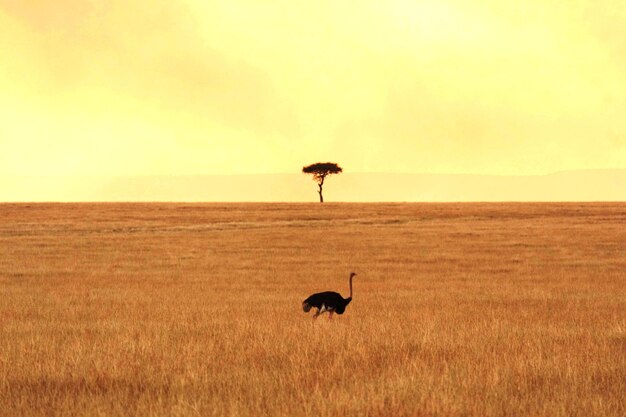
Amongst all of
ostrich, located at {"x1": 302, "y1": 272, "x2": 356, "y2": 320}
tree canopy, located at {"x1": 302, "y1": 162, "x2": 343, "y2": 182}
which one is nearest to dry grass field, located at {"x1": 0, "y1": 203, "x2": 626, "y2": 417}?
ostrich, located at {"x1": 302, "y1": 272, "x2": 356, "y2": 320}

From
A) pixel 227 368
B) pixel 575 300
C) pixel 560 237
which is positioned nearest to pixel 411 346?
pixel 227 368

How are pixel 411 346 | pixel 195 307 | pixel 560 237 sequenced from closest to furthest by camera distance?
pixel 411 346 → pixel 195 307 → pixel 560 237

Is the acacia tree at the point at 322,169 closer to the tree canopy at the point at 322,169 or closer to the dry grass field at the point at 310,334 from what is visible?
the tree canopy at the point at 322,169

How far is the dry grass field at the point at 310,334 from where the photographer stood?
338 inches

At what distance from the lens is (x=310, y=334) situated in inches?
534

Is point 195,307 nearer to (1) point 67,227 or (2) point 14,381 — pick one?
(2) point 14,381

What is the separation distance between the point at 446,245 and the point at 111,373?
36381mm

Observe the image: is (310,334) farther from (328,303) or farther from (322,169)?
(322,169)

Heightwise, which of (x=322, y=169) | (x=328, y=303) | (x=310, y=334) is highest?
(x=322, y=169)

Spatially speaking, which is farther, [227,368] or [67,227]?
[67,227]

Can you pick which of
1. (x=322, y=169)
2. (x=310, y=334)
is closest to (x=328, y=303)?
(x=310, y=334)

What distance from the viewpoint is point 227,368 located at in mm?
10508

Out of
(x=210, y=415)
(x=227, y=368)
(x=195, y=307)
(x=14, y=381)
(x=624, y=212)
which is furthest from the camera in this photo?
(x=624, y=212)

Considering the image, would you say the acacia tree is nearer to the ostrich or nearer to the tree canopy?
the tree canopy
